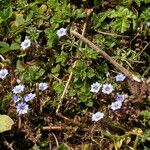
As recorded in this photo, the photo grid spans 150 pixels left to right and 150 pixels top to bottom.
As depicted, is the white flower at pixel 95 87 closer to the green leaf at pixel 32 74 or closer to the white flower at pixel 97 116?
the white flower at pixel 97 116

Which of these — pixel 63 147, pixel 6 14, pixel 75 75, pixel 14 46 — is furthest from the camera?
pixel 6 14

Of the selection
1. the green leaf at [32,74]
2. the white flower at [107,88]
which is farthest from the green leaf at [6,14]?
the white flower at [107,88]

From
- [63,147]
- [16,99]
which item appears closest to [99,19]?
[16,99]

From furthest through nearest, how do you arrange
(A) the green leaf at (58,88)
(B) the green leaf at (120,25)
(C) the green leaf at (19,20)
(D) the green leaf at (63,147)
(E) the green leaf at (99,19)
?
1. (C) the green leaf at (19,20)
2. (E) the green leaf at (99,19)
3. (B) the green leaf at (120,25)
4. (A) the green leaf at (58,88)
5. (D) the green leaf at (63,147)

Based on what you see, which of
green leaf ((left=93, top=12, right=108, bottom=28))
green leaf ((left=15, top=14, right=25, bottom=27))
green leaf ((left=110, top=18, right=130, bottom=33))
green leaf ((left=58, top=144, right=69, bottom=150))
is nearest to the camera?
green leaf ((left=58, top=144, right=69, bottom=150))

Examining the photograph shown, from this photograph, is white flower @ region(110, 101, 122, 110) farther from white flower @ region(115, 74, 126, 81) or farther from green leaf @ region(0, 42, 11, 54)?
green leaf @ region(0, 42, 11, 54)

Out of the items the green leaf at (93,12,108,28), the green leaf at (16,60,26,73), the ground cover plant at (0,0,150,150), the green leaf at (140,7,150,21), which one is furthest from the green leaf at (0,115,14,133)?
the green leaf at (140,7,150,21)

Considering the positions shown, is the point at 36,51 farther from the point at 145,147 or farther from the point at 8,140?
the point at 145,147

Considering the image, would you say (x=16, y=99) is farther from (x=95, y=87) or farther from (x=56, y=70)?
(x=95, y=87)
